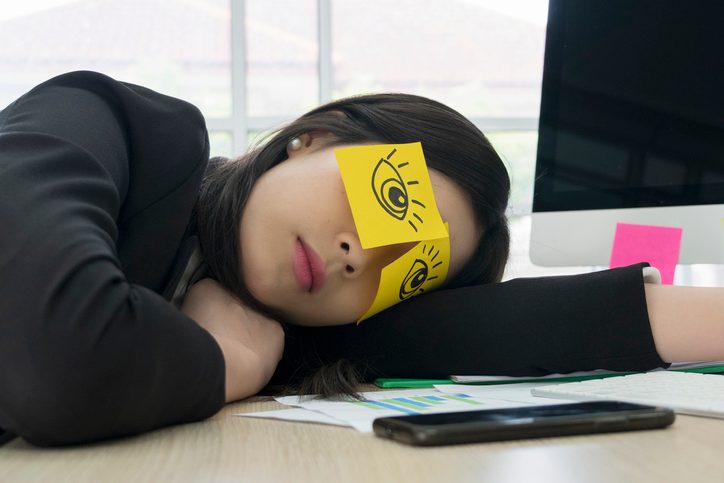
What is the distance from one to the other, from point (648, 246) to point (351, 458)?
84 centimetres

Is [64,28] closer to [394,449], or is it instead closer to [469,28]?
[469,28]

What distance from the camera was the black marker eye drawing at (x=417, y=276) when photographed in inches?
34.1

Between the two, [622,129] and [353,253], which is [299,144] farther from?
[622,129]

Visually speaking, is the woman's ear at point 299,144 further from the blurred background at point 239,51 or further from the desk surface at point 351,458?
the blurred background at point 239,51

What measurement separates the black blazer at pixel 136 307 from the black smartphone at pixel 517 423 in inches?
6.2

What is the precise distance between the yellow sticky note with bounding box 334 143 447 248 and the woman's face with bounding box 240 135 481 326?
0.03m

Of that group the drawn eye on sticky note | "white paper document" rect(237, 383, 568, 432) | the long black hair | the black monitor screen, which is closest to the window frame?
the black monitor screen

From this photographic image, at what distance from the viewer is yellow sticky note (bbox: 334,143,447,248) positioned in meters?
0.82

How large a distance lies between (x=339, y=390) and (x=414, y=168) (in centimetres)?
24

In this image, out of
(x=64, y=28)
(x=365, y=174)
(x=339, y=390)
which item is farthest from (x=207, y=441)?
(x=64, y=28)

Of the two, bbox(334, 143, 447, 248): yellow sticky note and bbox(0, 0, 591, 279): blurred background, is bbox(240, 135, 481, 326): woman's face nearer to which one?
bbox(334, 143, 447, 248): yellow sticky note

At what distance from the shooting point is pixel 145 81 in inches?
151

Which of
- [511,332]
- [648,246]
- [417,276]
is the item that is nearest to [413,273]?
[417,276]

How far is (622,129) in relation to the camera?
1.22 m
